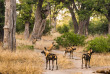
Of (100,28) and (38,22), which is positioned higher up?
(38,22)

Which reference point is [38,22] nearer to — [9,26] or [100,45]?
[100,45]

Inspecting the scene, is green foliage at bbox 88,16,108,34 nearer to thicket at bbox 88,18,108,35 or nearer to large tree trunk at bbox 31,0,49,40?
thicket at bbox 88,18,108,35

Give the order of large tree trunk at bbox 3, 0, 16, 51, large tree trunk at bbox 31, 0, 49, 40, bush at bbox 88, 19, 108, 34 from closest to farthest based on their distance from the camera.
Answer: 1. large tree trunk at bbox 3, 0, 16, 51
2. large tree trunk at bbox 31, 0, 49, 40
3. bush at bbox 88, 19, 108, 34

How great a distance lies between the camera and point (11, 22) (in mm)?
11836

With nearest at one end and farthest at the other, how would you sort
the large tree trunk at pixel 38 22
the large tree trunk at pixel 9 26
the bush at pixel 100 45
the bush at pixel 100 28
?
the large tree trunk at pixel 9 26, the bush at pixel 100 45, the large tree trunk at pixel 38 22, the bush at pixel 100 28

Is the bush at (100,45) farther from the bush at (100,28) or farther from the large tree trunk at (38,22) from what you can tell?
the bush at (100,28)

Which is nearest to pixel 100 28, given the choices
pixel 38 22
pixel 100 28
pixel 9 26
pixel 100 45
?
pixel 100 28

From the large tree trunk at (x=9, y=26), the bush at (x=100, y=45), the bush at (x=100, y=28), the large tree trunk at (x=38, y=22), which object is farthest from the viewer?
the bush at (x=100, y=28)

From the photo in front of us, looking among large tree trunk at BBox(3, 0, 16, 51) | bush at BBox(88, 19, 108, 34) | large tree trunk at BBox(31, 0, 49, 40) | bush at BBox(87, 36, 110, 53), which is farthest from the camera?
bush at BBox(88, 19, 108, 34)

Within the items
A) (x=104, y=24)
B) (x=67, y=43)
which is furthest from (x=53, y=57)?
(x=104, y=24)

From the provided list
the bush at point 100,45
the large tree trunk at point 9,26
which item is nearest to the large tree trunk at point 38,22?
the bush at point 100,45

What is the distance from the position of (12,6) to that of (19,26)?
18.6m

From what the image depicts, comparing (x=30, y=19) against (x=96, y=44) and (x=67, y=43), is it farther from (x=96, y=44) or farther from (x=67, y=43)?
(x=96, y=44)

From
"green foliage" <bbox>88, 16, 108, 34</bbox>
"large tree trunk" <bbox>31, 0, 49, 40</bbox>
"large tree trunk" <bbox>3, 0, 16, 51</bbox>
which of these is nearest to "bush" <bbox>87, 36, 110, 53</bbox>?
"large tree trunk" <bbox>3, 0, 16, 51</bbox>
